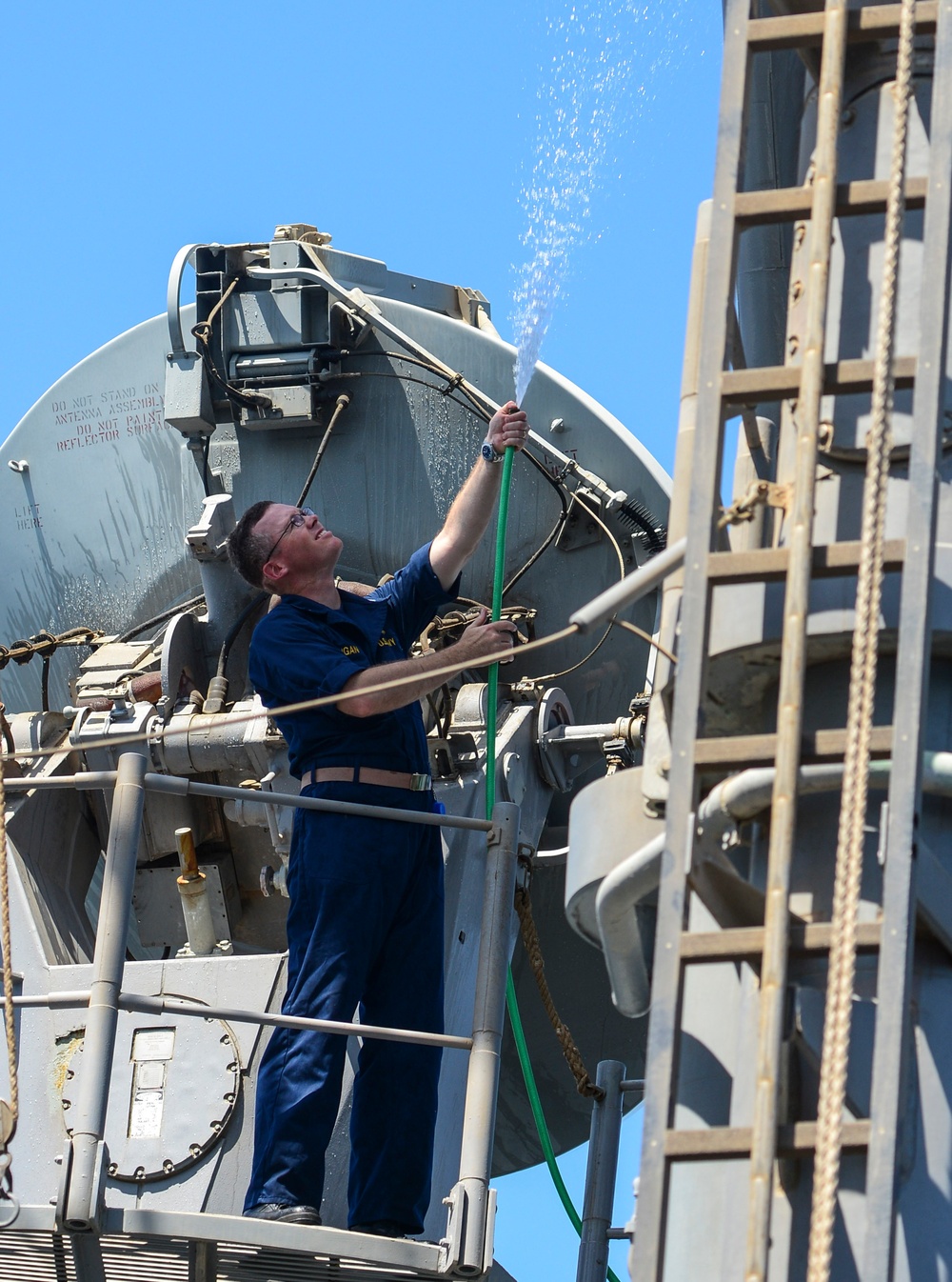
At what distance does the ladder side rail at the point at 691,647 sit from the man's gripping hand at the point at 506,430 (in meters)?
2.13

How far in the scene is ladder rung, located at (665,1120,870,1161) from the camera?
321 centimetres

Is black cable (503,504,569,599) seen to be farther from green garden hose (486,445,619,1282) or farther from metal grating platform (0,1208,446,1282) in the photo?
metal grating platform (0,1208,446,1282)

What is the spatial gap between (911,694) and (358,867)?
255cm

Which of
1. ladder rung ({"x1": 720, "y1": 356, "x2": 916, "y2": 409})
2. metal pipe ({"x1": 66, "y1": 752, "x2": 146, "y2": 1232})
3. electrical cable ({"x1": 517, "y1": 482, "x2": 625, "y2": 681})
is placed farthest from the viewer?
electrical cable ({"x1": 517, "y1": 482, "x2": 625, "y2": 681})

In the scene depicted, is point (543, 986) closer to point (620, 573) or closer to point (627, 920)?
point (620, 573)

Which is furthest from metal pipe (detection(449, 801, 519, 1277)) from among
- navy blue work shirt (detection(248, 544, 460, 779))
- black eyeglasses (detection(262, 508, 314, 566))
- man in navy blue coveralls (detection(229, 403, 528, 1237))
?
black eyeglasses (detection(262, 508, 314, 566))

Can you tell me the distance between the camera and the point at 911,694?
3.28 metres

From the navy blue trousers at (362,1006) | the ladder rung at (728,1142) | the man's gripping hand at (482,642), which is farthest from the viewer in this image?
the man's gripping hand at (482,642)

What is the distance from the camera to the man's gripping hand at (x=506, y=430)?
5.95 meters

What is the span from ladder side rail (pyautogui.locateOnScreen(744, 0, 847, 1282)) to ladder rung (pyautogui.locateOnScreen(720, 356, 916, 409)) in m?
0.06

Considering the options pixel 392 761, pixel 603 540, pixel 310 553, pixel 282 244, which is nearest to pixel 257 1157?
pixel 392 761

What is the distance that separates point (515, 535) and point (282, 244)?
1607 millimetres

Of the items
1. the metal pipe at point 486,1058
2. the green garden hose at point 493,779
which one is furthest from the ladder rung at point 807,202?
the metal pipe at point 486,1058

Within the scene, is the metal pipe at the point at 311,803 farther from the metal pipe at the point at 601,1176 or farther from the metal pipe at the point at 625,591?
the metal pipe at the point at 625,591
